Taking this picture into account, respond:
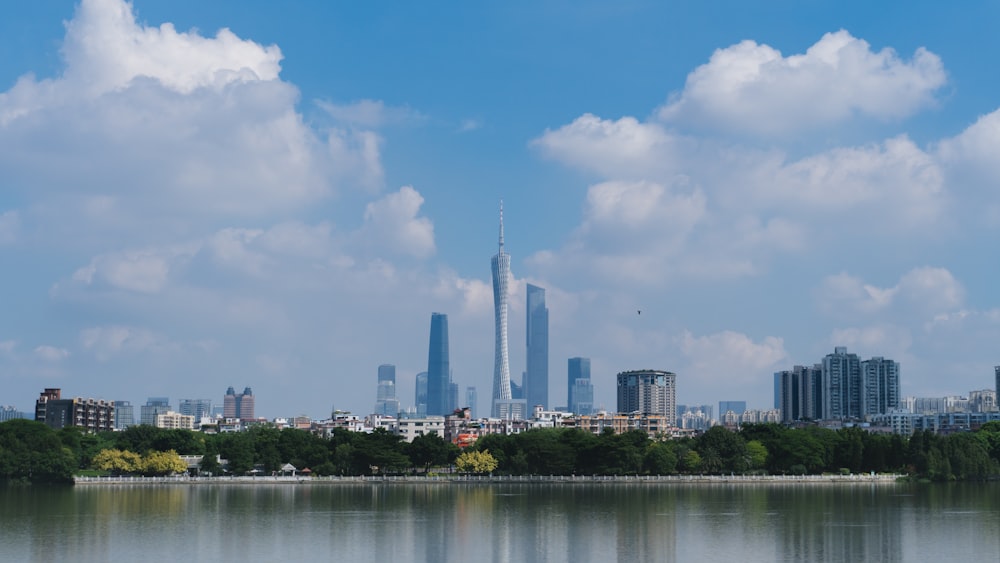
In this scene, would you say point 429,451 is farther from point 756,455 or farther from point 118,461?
point 756,455

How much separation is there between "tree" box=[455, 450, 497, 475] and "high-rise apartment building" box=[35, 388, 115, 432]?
6599 centimetres

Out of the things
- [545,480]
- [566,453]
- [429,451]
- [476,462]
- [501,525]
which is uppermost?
[566,453]

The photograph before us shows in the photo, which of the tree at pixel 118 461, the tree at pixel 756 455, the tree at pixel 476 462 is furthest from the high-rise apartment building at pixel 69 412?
the tree at pixel 756 455

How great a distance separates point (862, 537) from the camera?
152 feet

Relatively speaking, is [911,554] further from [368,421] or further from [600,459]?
[368,421]

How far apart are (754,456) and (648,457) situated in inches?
369

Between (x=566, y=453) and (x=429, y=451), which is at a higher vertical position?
(x=566, y=453)

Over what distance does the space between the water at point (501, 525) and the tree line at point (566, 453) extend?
14.9m

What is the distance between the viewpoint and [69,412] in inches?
5935

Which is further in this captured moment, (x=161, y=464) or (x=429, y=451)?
(x=429, y=451)

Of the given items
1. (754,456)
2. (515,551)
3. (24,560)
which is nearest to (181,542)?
(24,560)

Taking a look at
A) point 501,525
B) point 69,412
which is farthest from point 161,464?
point 69,412

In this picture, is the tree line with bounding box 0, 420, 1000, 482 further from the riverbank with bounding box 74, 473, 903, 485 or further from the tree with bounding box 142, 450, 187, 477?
the riverbank with bounding box 74, 473, 903, 485

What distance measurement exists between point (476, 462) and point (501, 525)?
45.9m
